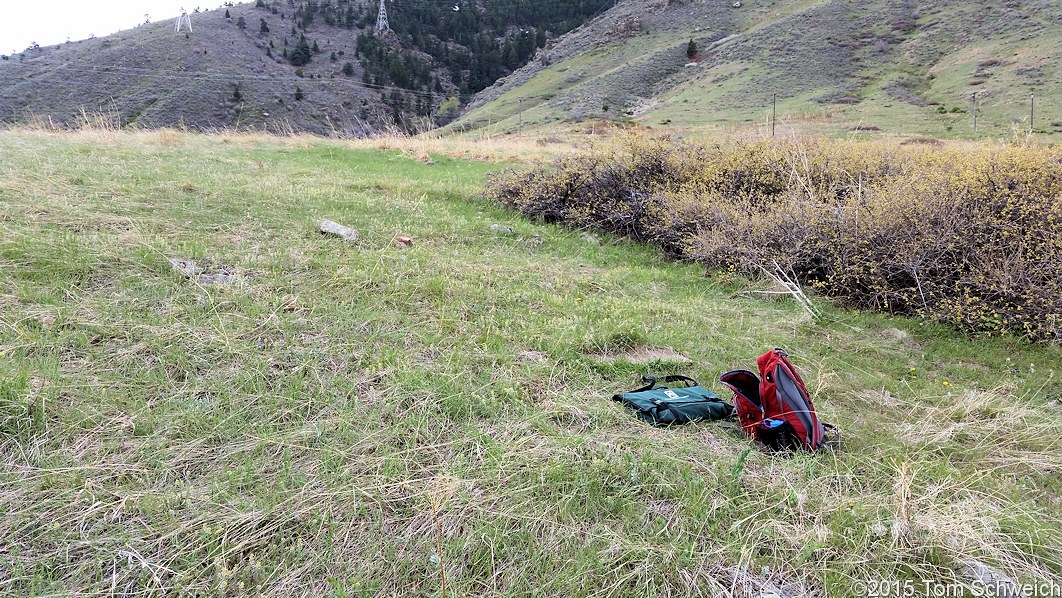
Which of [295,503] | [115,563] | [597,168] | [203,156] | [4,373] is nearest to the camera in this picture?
[115,563]

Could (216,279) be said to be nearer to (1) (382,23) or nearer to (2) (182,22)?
(2) (182,22)

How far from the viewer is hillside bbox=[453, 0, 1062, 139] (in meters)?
27.0

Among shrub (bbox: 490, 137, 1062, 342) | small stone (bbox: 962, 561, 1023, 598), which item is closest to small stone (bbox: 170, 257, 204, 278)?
small stone (bbox: 962, 561, 1023, 598)

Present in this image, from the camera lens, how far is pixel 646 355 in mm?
3645

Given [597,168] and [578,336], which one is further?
[597,168]

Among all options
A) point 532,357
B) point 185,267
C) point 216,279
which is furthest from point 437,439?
point 185,267

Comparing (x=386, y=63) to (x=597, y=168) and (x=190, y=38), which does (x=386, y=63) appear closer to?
(x=190, y=38)

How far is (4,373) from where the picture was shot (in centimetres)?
235

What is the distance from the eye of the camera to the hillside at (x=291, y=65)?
51156 mm

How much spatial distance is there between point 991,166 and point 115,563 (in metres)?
7.72

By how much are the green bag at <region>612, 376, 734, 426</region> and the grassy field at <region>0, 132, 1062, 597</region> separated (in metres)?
0.11

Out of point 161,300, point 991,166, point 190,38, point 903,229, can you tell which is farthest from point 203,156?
point 190,38

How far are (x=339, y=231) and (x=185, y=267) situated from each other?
166cm

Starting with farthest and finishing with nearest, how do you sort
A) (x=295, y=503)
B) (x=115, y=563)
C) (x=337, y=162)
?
(x=337, y=162) < (x=295, y=503) < (x=115, y=563)
